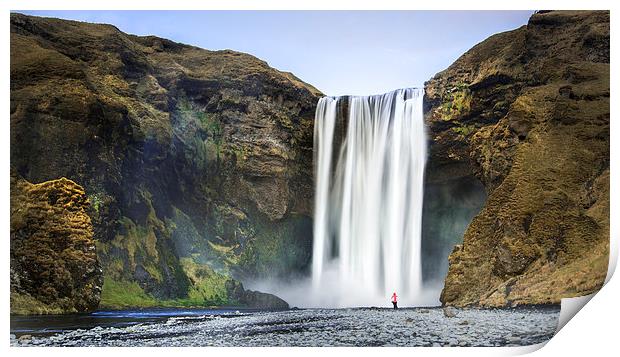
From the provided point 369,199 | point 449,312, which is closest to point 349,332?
point 449,312

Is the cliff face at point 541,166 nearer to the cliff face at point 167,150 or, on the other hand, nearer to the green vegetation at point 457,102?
the green vegetation at point 457,102

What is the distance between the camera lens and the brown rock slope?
88.3ft

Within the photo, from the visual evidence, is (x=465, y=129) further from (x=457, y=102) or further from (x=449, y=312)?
(x=449, y=312)

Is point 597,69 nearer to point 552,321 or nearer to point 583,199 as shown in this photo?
point 583,199

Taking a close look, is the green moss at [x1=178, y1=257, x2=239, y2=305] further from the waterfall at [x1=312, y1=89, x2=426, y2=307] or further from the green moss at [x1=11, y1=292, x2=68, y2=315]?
the green moss at [x1=11, y1=292, x2=68, y2=315]

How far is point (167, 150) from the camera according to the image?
40969 mm

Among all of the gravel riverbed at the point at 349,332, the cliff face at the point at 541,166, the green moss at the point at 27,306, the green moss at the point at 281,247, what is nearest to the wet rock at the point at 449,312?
the gravel riverbed at the point at 349,332

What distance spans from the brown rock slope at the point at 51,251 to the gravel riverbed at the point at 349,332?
411cm

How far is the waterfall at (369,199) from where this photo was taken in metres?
40.0

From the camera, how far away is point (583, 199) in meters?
27.1

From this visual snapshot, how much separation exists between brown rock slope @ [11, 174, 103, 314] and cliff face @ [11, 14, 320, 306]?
67.9 inches

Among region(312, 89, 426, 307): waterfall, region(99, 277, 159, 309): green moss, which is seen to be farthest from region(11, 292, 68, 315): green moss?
region(312, 89, 426, 307): waterfall

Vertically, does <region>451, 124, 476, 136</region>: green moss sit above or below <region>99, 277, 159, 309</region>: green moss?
above

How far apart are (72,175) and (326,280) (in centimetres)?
1600
